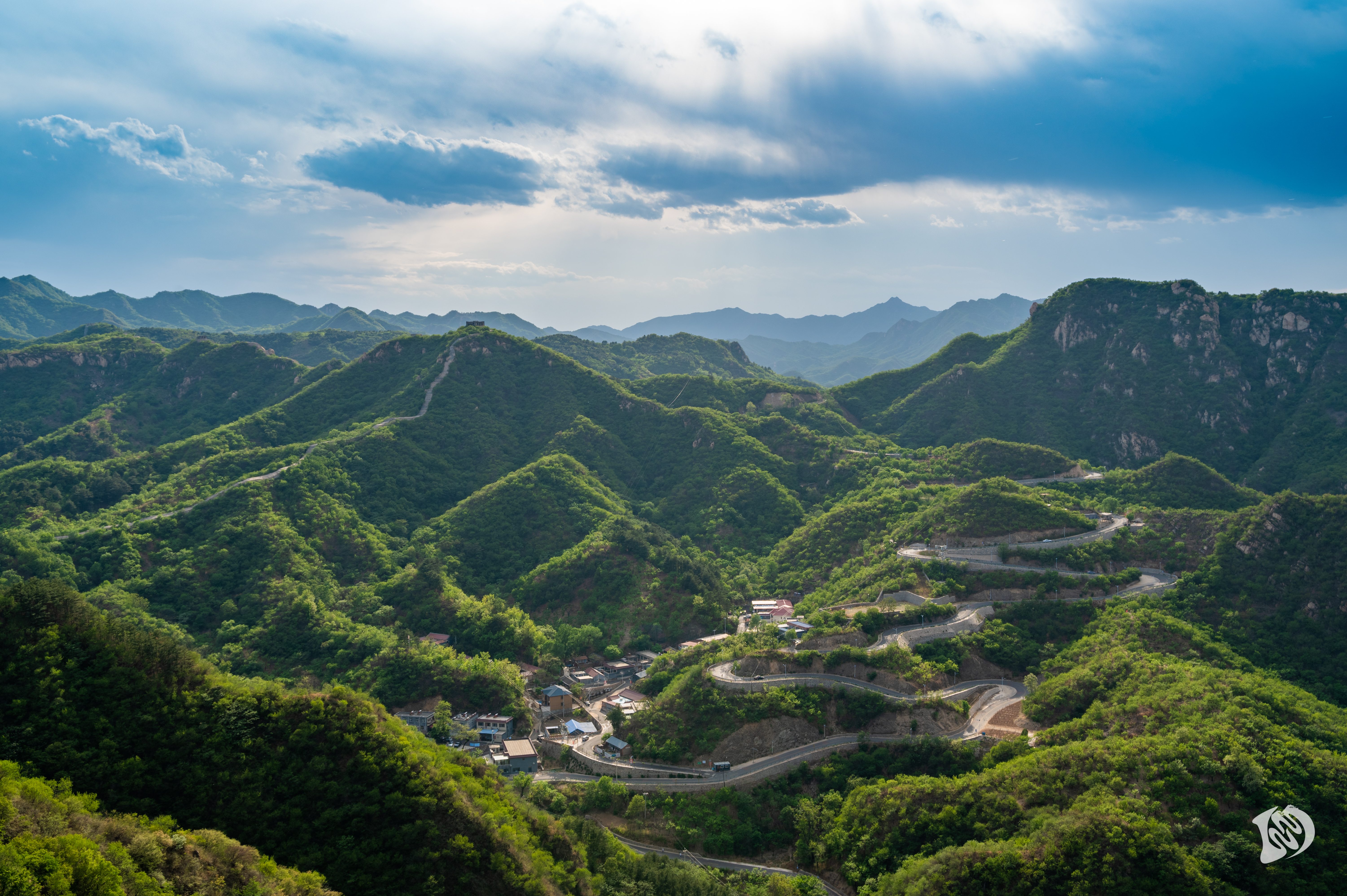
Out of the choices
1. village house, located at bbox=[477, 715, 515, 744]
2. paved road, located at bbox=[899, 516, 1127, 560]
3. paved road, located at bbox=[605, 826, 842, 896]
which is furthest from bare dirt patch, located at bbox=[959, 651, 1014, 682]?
village house, located at bbox=[477, 715, 515, 744]

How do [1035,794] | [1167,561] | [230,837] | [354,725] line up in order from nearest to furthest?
[230,837] < [354,725] < [1035,794] < [1167,561]

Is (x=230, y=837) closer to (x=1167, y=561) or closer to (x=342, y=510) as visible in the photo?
(x=342, y=510)

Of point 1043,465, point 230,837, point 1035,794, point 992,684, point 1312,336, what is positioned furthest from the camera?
point 1312,336

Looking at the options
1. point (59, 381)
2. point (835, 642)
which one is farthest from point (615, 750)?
point (59, 381)

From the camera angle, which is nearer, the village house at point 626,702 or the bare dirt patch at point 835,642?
the bare dirt patch at point 835,642

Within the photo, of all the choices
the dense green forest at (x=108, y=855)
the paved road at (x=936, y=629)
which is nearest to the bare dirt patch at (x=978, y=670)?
the paved road at (x=936, y=629)

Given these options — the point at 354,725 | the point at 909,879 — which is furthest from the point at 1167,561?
the point at 354,725

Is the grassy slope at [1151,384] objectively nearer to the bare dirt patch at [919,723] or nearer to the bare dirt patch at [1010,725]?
the bare dirt patch at [1010,725]
